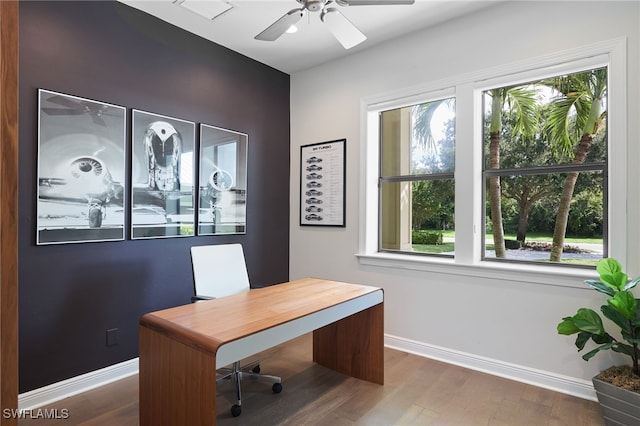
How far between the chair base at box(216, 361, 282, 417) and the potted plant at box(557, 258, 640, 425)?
186cm

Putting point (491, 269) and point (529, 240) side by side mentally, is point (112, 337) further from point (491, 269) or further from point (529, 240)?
point (529, 240)

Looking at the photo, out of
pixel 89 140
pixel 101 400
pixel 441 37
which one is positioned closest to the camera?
pixel 101 400

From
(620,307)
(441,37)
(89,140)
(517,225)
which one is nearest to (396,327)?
(517,225)

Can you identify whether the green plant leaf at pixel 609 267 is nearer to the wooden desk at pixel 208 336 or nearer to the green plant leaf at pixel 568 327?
the green plant leaf at pixel 568 327

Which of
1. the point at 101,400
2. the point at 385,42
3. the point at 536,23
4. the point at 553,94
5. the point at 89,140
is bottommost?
the point at 101,400

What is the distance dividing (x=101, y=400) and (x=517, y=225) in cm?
329

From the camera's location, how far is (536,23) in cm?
255

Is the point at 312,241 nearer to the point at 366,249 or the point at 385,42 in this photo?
the point at 366,249

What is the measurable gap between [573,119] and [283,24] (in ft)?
7.13

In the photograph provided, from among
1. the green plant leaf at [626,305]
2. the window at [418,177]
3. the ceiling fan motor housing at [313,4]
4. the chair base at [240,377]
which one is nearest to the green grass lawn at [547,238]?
the window at [418,177]

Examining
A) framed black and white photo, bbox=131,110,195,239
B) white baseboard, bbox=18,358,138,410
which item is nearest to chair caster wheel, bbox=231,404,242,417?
white baseboard, bbox=18,358,138,410

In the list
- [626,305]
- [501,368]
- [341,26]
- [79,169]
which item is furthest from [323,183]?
[626,305]

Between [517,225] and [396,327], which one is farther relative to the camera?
[396,327]

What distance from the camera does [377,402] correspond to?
90.8 inches
